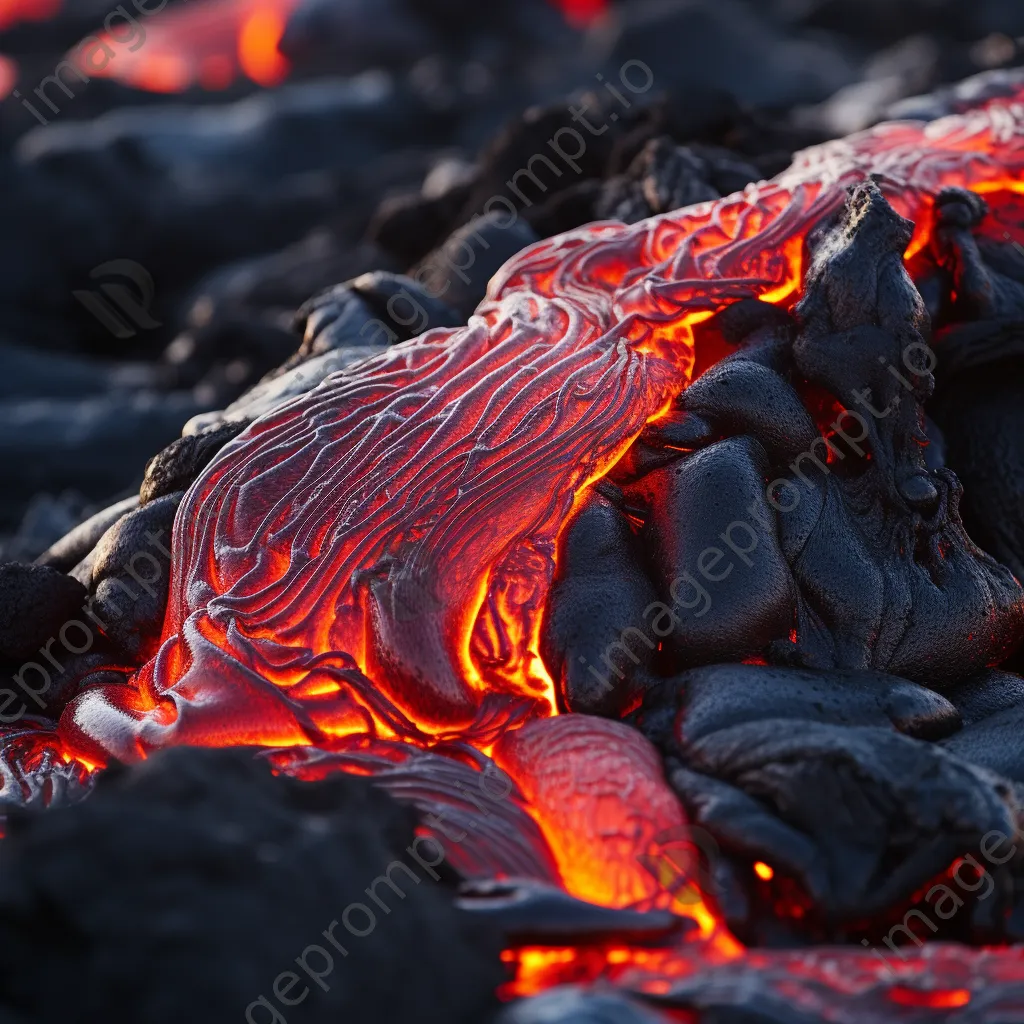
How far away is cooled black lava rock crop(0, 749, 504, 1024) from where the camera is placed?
217 cm

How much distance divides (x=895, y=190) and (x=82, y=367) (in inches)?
234

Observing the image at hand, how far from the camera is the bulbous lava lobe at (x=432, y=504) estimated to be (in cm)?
316

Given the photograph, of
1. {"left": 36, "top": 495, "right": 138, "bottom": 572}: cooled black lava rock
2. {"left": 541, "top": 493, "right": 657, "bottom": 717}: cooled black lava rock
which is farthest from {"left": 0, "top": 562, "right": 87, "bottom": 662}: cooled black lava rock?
{"left": 541, "top": 493, "right": 657, "bottom": 717}: cooled black lava rock

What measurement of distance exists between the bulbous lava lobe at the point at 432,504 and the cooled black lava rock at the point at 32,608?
503 millimetres

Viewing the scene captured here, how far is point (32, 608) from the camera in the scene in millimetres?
3775

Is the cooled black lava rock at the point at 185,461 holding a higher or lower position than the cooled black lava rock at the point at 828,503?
higher

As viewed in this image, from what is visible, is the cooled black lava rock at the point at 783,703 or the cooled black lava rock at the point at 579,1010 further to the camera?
the cooled black lava rock at the point at 783,703

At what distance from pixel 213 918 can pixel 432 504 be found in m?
1.48

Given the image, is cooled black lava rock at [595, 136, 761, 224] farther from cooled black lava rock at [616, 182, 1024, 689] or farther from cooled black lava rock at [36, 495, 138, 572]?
cooled black lava rock at [36, 495, 138, 572]

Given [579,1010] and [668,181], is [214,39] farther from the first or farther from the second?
[579,1010]

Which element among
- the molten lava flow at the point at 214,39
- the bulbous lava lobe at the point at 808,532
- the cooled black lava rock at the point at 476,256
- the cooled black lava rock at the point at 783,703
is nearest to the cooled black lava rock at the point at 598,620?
the bulbous lava lobe at the point at 808,532

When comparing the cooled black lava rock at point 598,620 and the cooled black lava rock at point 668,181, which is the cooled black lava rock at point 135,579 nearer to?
the cooled black lava rock at point 598,620

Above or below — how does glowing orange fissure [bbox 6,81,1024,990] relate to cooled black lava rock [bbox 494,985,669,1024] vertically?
above

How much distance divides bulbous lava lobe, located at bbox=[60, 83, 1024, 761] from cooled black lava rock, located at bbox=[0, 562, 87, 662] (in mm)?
503
